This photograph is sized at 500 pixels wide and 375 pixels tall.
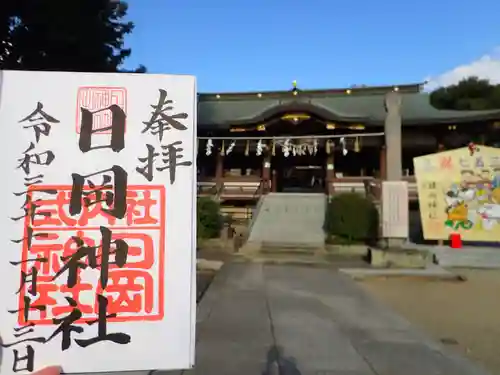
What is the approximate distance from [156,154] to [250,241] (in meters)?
10.7

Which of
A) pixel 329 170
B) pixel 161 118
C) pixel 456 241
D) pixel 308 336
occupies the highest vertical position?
pixel 329 170

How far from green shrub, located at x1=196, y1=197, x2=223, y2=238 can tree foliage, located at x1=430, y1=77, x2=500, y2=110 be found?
78.1 ft

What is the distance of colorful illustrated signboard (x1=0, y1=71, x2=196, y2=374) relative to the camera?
147 cm

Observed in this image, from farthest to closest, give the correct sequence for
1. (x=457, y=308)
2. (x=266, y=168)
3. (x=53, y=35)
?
(x=266, y=168)
(x=53, y=35)
(x=457, y=308)

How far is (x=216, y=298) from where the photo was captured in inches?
234

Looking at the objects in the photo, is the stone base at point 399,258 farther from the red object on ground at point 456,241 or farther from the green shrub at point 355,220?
the red object on ground at point 456,241

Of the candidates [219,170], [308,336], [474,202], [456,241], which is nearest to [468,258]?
[456,241]

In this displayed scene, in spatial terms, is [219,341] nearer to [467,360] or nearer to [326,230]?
[467,360]

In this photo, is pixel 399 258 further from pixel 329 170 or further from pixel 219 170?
pixel 219 170

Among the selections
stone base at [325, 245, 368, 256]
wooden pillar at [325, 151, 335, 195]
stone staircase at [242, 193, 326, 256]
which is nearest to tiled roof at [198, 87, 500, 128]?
wooden pillar at [325, 151, 335, 195]

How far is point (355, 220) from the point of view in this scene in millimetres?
11422

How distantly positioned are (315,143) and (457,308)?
11182 millimetres

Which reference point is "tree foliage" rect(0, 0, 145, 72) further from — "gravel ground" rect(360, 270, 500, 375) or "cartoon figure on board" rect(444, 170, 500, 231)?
"cartoon figure on board" rect(444, 170, 500, 231)

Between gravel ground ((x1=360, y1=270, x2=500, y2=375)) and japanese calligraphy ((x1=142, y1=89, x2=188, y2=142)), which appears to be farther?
gravel ground ((x1=360, y1=270, x2=500, y2=375))
